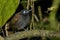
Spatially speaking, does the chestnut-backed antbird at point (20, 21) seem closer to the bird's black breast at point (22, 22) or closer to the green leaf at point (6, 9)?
the bird's black breast at point (22, 22)

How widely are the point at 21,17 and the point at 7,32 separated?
0.20 meters

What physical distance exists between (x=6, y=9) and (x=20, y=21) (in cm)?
25

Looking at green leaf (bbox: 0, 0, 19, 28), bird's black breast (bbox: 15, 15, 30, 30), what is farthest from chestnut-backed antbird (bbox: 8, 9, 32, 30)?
green leaf (bbox: 0, 0, 19, 28)

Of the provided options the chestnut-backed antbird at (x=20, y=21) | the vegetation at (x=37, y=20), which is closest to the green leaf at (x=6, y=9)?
the vegetation at (x=37, y=20)

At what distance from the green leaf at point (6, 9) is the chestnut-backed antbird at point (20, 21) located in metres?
0.13

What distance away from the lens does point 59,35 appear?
0.55 meters

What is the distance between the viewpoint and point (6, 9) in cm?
75

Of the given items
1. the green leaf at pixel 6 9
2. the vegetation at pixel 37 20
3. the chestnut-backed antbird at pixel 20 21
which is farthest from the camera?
the chestnut-backed antbird at pixel 20 21

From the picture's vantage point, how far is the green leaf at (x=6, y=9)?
0.73m

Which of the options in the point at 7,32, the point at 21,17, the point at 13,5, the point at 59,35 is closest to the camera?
the point at 59,35

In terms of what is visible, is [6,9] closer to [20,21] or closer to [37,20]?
[37,20]

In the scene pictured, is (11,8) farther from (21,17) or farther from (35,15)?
(21,17)

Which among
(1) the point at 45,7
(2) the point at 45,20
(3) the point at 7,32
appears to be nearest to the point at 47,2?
(1) the point at 45,7

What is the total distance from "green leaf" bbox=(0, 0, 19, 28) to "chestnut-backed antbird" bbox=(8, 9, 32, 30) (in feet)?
0.42
